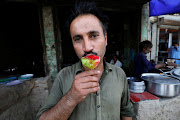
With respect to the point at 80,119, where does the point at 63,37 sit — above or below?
above

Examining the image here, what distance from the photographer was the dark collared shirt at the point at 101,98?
1183mm

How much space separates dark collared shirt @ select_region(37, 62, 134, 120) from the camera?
1.18 m

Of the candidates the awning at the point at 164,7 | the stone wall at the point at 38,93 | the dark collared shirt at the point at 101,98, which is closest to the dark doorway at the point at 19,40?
the stone wall at the point at 38,93

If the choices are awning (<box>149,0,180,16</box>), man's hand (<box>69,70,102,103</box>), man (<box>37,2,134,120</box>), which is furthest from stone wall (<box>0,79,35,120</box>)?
awning (<box>149,0,180,16</box>)

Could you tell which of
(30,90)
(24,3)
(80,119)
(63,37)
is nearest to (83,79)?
(80,119)

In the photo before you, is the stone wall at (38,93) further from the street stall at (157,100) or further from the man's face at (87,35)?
the street stall at (157,100)

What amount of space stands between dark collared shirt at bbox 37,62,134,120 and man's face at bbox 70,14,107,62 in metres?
0.36

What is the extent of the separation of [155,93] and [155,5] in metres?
4.60

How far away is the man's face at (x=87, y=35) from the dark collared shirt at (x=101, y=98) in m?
0.36

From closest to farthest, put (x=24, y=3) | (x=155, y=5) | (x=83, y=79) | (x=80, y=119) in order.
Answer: (x=83, y=79) → (x=80, y=119) → (x=24, y=3) → (x=155, y=5)

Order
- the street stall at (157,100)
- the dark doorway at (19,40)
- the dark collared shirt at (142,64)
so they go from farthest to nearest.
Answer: the dark doorway at (19,40)
the dark collared shirt at (142,64)
the street stall at (157,100)

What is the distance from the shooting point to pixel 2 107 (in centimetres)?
219

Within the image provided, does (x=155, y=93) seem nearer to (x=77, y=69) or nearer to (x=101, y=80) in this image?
(x=101, y=80)

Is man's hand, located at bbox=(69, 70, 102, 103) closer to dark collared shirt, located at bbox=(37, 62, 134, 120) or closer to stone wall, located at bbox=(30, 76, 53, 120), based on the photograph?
dark collared shirt, located at bbox=(37, 62, 134, 120)
